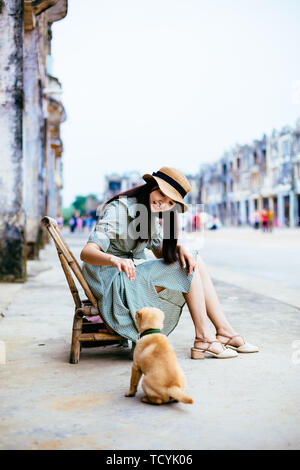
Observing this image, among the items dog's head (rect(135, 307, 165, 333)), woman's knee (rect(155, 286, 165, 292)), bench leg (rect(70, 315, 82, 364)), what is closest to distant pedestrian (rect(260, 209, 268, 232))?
woman's knee (rect(155, 286, 165, 292))

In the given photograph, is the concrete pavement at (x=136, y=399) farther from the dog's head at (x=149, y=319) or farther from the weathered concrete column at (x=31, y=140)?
the weathered concrete column at (x=31, y=140)

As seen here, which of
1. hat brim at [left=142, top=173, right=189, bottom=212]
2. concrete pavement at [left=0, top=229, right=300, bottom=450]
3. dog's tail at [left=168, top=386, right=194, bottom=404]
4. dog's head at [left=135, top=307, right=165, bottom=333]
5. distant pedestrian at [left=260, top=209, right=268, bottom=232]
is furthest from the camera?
distant pedestrian at [left=260, top=209, right=268, bottom=232]

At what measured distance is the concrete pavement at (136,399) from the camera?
7.73 feet

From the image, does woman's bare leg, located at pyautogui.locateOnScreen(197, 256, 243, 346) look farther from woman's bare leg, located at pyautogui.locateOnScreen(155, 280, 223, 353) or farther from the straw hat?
the straw hat

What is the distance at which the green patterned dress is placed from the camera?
3.58 meters

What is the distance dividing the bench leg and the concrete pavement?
0.08 meters

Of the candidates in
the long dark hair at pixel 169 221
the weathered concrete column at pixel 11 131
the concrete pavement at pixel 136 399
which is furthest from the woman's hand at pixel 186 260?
the weathered concrete column at pixel 11 131

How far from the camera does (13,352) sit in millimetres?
4004

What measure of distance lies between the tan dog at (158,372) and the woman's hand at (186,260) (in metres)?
0.80

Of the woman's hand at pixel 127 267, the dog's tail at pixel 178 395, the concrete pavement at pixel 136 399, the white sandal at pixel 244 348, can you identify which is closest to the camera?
the concrete pavement at pixel 136 399

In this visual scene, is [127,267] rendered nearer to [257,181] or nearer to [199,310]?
[199,310]

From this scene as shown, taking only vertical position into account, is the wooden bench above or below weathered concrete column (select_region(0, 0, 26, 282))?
below
